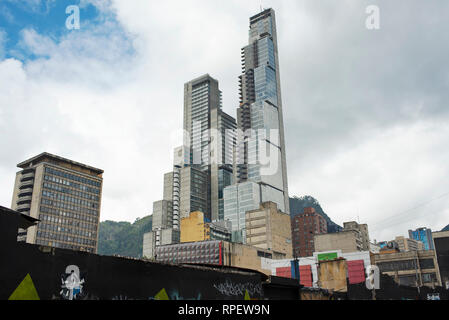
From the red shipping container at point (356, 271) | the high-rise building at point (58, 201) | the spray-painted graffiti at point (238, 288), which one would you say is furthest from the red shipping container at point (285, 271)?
the spray-painted graffiti at point (238, 288)

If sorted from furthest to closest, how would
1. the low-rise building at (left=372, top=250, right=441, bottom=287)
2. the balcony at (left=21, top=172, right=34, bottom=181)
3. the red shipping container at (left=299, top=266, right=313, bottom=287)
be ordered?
the balcony at (left=21, top=172, right=34, bottom=181) < the low-rise building at (left=372, top=250, right=441, bottom=287) < the red shipping container at (left=299, top=266, right=313, bottom=287)

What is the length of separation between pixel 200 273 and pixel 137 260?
4.98 metres

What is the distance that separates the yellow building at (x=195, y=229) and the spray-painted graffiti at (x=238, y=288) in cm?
14526

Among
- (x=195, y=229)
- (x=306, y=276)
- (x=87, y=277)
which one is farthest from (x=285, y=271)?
(x=87, y=277)

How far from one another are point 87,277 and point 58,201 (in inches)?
5565

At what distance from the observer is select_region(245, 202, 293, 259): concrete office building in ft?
543

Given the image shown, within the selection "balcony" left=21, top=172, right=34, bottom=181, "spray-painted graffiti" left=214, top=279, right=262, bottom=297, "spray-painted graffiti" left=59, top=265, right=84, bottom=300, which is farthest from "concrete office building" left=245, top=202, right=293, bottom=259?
"spray-painted graffiti" left=59, top=265, right=84, bottom=300

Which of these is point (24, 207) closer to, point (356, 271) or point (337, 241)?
point (337, 241)

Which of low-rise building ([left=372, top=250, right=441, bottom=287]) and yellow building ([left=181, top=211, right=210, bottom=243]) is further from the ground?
yellow building ([left=181, top=211, right=210, bottom=243])

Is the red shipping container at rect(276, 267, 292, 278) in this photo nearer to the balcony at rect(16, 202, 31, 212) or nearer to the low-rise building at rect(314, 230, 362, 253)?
Answer: the low-rise building at rect(314, 230, 362, 253)

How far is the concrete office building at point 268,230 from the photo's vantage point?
16550 cm

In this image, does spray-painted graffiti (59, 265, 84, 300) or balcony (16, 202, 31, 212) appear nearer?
spray-painted graffiti (59, 265, 84, 300)

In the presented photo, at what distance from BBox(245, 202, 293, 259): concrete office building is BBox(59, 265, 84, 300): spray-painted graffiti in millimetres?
Result: 152462

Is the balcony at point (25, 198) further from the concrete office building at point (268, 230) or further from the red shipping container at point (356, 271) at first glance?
the red shipping container at point (356, 271)
